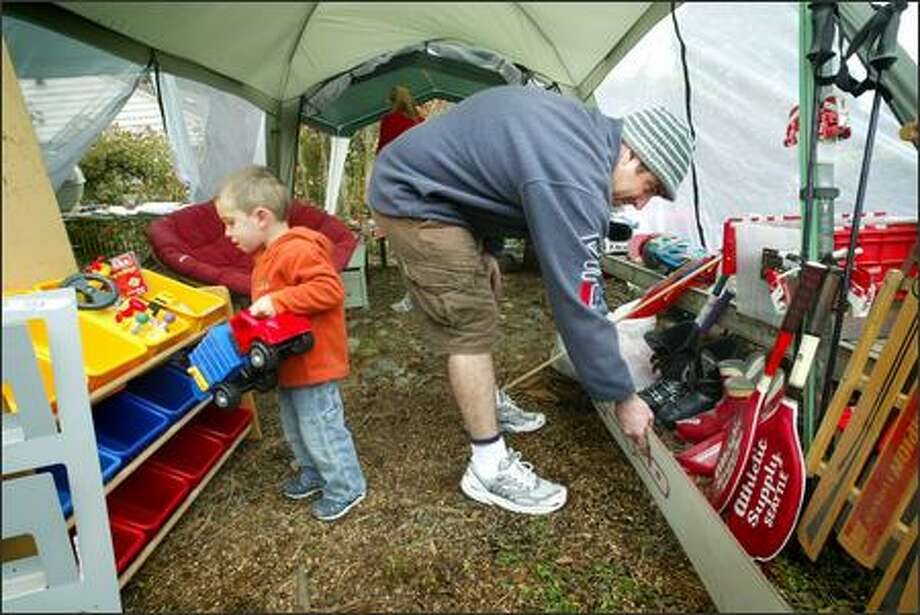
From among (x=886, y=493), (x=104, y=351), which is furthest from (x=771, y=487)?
(x=104, y=351)

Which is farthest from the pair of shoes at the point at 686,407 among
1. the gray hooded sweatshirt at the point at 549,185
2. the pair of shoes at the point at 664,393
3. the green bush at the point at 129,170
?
the green bush at the point at 129,170

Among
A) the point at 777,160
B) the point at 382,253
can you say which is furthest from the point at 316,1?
the point at 777,160

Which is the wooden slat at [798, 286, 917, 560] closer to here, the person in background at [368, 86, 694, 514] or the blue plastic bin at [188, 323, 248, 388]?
the person in background at [368, 86, 694, 514]

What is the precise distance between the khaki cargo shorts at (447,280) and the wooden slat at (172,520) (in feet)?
2.97

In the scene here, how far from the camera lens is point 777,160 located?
117 inches

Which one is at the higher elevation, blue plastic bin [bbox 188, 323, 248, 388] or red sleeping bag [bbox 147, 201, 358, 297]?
blue plastic bin [bbox 188, 323, 248, 388]

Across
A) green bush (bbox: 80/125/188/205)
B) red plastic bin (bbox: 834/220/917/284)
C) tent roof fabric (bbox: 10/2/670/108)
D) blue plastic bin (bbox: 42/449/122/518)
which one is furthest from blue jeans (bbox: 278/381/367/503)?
green bush (bbox: 80/125/188/205)

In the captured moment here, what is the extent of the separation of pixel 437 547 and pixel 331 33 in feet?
13.2

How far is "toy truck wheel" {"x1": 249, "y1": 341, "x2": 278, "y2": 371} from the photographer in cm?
144

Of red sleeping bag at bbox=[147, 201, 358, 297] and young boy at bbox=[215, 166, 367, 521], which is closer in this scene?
young boy at bbox=[215, 166, 367, 521]

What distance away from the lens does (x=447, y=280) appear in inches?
67.4

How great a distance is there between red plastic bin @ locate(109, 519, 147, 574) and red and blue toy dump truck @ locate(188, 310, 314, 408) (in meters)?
0.46

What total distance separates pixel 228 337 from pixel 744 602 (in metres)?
1.26

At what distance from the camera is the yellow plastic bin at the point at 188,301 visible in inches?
74.8
